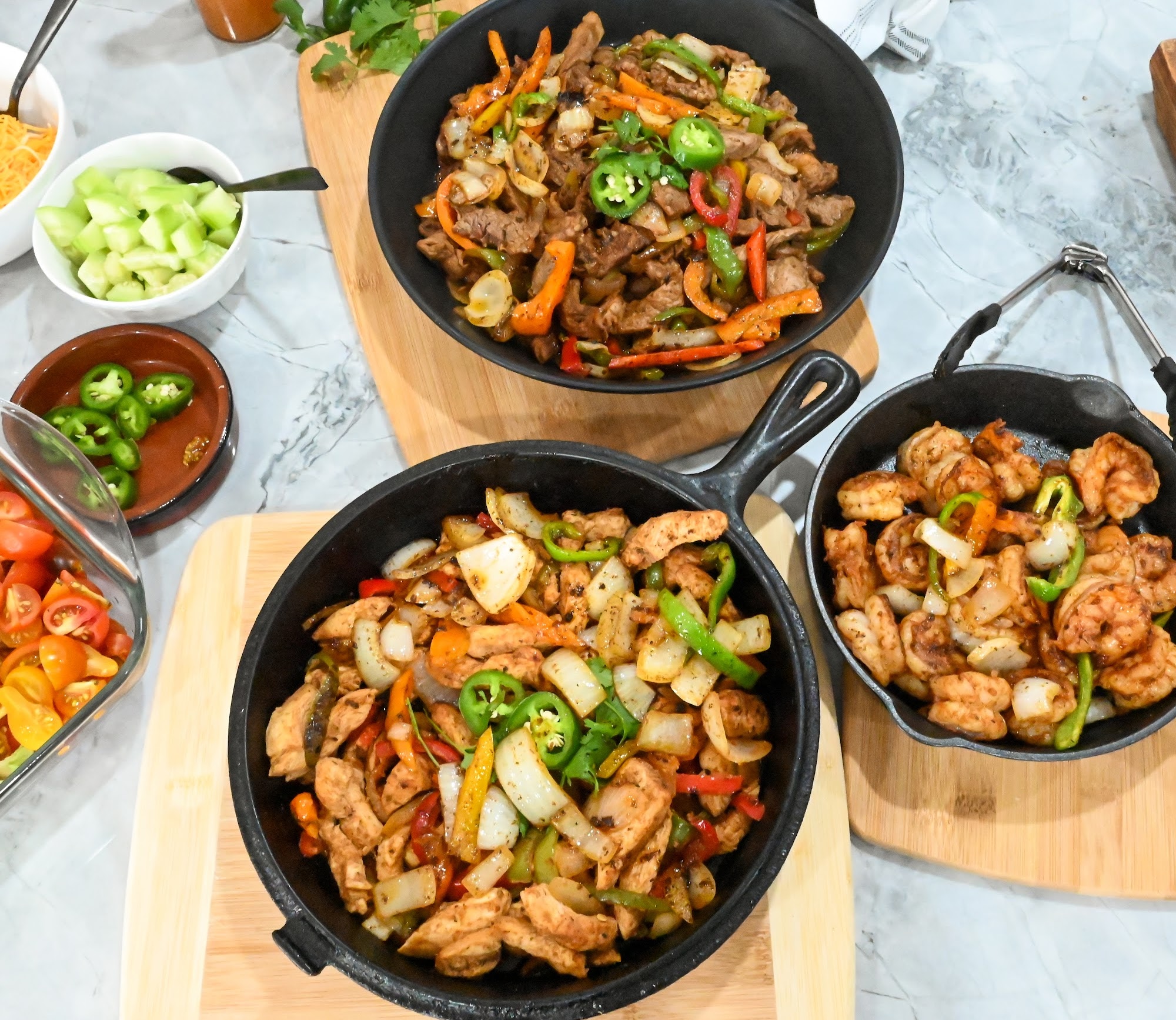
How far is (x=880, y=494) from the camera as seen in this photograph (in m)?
2.19

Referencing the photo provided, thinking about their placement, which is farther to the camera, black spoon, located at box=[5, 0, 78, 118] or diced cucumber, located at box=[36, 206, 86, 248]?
black spoon, located at box=[5, 0, 78, 118]

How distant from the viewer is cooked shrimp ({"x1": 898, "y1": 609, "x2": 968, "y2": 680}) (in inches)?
80.8

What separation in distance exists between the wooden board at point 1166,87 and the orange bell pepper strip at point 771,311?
1466 mm

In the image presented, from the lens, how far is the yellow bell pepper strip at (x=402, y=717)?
6.42 ft

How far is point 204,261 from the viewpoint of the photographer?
2.57 metres

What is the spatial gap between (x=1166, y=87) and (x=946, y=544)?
1.84 meters

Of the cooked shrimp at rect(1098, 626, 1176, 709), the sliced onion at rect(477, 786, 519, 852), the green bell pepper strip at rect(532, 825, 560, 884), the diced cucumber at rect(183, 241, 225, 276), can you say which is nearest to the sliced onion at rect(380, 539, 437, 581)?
the sliced onion at rect(477, 786, 519, 852)

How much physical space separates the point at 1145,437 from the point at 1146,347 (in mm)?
291

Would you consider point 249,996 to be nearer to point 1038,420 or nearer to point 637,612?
point 637,612

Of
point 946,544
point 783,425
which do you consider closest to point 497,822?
point 783,425

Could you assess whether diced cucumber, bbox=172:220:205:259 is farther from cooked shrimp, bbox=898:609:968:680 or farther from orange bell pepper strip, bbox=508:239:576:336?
cooked shrimp, bbox=898:609:968:680

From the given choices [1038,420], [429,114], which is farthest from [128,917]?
[1038,420]

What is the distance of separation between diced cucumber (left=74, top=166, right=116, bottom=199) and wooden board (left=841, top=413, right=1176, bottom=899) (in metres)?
2.36

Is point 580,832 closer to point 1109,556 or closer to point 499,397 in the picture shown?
point 499,397
